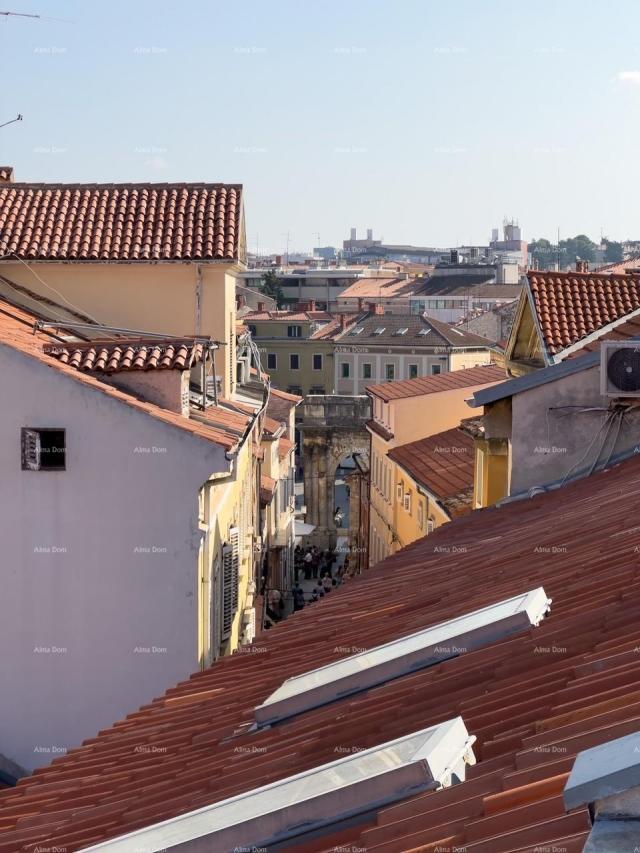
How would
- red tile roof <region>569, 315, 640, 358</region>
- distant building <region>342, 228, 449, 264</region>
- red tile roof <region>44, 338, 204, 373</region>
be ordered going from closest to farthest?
red tile roof <region>44, 338, 204, 373</region>
red tile roof <region>569, 315, 640, 358</region>
distant building <region>342, 228, 449, 264</region>

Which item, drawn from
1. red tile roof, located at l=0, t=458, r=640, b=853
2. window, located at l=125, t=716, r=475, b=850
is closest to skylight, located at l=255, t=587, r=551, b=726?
red tile roof, located at l=0, t=458, r=640, b=853

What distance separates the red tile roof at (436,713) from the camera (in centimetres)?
402

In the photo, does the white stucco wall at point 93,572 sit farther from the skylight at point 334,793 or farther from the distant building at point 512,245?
the distant building at point 512,245

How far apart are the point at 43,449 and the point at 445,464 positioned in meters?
14.6

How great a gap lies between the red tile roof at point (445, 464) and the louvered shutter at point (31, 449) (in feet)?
31.0

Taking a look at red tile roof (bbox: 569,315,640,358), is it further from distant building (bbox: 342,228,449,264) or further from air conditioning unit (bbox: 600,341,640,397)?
distant building (bbox: 342,228,449,264)

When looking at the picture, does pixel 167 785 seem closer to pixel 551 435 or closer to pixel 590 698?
pixel 590 698

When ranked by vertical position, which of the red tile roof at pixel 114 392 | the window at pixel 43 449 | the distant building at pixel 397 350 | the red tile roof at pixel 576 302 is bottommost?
the distant building at pixel 397 350

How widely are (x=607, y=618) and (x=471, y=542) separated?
230 inches

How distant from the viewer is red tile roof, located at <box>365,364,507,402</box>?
3391cm

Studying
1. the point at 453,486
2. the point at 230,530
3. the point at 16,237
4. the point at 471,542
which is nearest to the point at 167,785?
the point at 471,542

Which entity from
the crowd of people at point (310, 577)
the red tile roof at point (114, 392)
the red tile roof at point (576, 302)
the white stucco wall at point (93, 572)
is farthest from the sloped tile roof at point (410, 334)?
the white stucco wall at point (93, 572)

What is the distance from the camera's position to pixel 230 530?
18.5 meters

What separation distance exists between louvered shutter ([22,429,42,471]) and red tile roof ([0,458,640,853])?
14.8 ft
